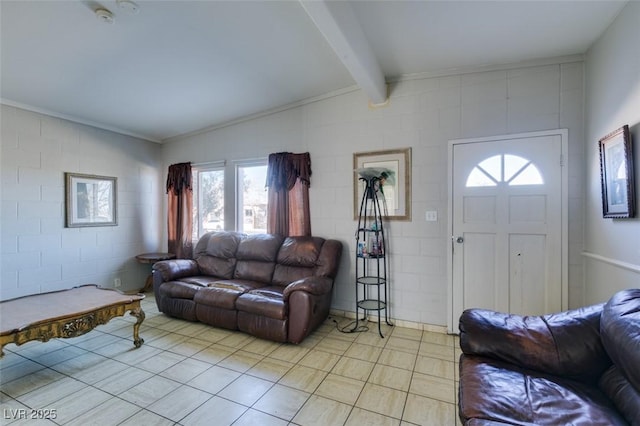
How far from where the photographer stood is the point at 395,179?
3242mm

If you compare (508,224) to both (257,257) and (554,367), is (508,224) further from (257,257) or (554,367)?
(257,257)

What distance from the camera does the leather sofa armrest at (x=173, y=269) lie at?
349cm

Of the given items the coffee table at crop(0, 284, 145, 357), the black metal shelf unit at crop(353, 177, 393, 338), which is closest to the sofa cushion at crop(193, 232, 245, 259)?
the coffee table at crop(0, 284, 145, 357)

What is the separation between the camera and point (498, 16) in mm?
2133

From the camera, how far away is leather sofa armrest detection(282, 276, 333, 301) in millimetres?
2721

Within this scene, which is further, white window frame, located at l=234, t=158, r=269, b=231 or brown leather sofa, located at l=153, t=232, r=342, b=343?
white window frame, located at l=234, t=158, r=269, b=231

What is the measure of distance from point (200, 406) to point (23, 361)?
6.05ft

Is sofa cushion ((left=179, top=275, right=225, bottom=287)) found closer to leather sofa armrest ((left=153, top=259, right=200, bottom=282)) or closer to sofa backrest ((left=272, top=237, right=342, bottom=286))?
leather sofa armrest ((left=153, top=259, right=200, bottom=282))

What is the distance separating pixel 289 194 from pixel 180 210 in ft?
6.88

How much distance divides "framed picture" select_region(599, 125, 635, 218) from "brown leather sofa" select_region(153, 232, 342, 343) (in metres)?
2.34

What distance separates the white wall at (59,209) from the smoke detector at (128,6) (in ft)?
8.44

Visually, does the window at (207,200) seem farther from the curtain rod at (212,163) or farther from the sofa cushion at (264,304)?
the sofa cushion at (264,304)

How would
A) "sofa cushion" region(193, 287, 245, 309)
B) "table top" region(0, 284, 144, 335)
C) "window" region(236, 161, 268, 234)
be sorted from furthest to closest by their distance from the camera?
1. "window" region(236, 161, 268, 234)
2. "sofa cushion" region(193, 287, 245, 309)
3. "table top" region(0, 284, 144, 335)

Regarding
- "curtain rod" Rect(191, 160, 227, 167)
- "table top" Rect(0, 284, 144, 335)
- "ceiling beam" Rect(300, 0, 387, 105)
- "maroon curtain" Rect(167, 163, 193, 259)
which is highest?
"ceiling beam" Rect(300, 0, 387, 105)
